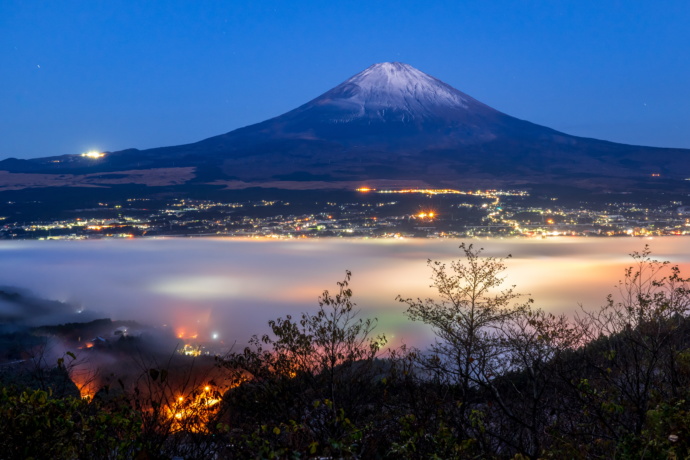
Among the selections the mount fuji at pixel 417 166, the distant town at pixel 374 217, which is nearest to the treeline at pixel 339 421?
the distant town at pixel 374 217

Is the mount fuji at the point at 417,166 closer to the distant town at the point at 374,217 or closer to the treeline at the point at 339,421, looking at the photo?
the distant town at the point at 374,217

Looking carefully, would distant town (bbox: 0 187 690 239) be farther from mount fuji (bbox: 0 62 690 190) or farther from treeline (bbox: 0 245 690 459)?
treeline (bbox: 0 245 690 459)

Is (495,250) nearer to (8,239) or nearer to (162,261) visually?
(162,261)

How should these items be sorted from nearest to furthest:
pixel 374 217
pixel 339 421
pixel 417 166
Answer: pixel 339 421 → pixel 374 217 → pixel 417 166

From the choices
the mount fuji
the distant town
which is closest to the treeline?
the distant town

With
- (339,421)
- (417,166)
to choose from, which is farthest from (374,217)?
(339,421)

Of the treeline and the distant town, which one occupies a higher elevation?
the treeline

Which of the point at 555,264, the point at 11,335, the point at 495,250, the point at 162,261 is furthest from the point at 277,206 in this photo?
the point at 11,335

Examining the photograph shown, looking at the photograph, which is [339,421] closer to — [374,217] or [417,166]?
[374,217]
